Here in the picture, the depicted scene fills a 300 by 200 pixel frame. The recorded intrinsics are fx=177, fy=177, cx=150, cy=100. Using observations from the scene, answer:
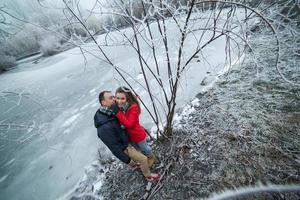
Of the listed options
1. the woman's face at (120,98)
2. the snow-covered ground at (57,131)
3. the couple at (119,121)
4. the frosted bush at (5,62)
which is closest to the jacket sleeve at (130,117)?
the couple at (119,121)

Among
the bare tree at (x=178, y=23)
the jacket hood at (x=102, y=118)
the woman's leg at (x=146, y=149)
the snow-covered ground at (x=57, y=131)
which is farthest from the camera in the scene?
the snow-covered ground at (x=57, y=131)

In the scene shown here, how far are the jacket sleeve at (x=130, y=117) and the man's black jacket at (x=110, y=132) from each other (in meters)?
0.07

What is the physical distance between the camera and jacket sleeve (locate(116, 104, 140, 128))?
1927mm

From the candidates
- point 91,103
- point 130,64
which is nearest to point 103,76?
point 130,64

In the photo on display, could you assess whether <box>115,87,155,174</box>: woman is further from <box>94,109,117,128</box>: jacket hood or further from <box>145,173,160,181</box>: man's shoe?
<box>145,173,160,181</box>: man's shoe

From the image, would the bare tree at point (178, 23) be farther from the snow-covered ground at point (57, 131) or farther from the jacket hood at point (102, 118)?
the jacket hood at point (102, 118)

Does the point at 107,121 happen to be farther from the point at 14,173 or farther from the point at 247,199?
the point at 14,173

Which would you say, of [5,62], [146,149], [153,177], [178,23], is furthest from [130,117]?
[5,62]

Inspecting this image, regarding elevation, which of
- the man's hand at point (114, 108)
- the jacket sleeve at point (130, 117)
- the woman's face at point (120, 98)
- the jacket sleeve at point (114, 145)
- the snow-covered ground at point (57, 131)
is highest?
the woman's face at point (120, 98)

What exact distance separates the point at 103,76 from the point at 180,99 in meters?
3.89

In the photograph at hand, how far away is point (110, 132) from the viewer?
1.90 meters

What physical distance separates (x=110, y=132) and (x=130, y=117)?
0.90 ft

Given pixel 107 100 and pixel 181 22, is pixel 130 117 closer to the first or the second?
pixel 107 100

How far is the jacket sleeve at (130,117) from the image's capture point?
6.32 ft
